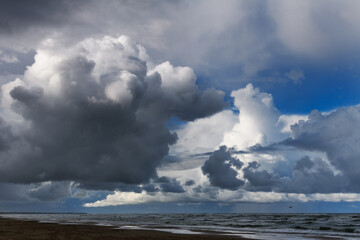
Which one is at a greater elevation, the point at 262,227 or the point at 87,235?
the point at 87,235

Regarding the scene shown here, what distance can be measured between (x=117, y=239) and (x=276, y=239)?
59.3ft

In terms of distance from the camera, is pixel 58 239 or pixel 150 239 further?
pixel 150 239

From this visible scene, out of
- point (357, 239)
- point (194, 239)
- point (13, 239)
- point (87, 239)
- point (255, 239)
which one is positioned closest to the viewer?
point (13, 239)

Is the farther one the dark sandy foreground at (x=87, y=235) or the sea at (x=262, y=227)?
the sea at (x=262, y=227)

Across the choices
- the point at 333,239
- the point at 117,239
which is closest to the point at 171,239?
the point at 117,239

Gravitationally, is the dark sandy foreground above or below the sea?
above

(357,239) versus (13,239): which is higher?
(13,239)

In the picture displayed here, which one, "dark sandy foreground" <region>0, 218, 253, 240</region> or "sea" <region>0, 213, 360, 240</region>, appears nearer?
"dark sandy foreground" <region>0, 218, 253, 240</region>

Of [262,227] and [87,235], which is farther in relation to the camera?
[262,227]

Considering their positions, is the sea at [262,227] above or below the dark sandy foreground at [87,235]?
below

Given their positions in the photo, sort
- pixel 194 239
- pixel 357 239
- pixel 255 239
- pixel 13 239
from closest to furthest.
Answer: pixel 13 239
pixel 194 239
pixel 255 239
pixel 357 239

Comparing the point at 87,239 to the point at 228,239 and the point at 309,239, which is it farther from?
the point at 309,239

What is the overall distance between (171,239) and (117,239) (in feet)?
18.2

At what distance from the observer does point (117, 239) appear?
107 ft
